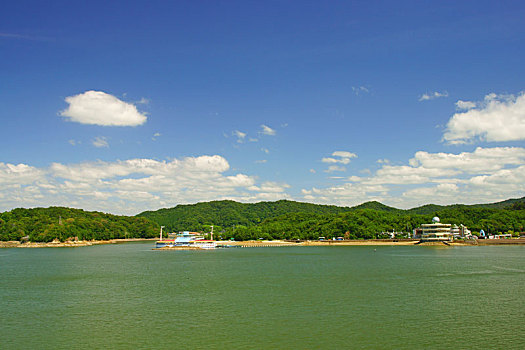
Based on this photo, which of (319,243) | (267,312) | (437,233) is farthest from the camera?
(319,243)

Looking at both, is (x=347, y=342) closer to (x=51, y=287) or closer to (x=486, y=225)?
(x=51, y=287)

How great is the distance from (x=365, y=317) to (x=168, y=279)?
83.0 feet

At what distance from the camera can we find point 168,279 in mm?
43875

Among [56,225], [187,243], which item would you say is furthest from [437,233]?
[56,225]

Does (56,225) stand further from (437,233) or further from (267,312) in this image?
(267,312)

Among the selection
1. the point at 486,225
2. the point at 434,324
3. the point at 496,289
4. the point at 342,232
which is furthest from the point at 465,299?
the point at 486,225

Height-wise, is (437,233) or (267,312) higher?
(437,233)

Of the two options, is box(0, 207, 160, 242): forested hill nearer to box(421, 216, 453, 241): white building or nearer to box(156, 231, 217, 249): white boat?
box(156, 231, 217, 249): white boat

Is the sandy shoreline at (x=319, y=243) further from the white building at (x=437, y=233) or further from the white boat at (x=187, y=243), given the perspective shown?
the white boat at (x=187, y=243)

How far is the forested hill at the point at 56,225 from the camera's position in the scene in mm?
140625

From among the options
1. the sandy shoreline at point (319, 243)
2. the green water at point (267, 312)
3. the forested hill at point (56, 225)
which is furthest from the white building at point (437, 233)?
the forested hill at point (56, 225)

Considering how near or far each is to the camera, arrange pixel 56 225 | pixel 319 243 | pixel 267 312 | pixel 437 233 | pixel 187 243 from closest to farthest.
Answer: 1. pixel 267 312
2. pixel 187 243
3. pixel 437 233
4. pixel 319 243
5. pixel 56 225

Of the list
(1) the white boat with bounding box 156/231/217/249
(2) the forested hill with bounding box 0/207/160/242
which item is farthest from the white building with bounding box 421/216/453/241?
(2) the forested hill with bounding box 0/207/160/242

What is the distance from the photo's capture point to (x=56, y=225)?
145 m
